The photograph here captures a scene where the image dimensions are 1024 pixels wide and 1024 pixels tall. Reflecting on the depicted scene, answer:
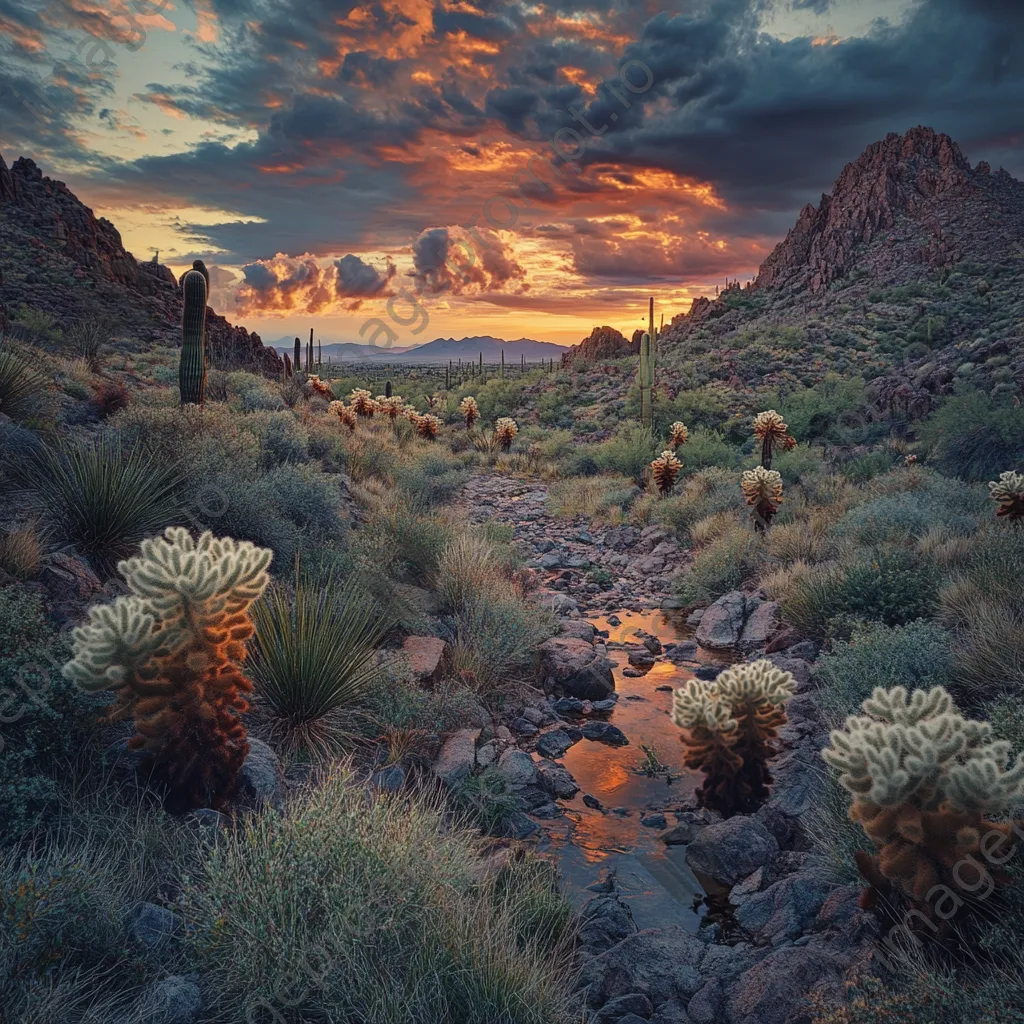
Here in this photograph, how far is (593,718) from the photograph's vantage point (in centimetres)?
724

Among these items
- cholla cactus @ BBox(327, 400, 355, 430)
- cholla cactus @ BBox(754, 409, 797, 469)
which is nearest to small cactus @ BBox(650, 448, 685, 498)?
cholla cactus @ BBox(754, 409, 797, 469)

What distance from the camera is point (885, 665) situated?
19.6 feet

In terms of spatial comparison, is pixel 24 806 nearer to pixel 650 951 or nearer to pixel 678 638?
pixel 650 951

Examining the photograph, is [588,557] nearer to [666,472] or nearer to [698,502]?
[698,502]

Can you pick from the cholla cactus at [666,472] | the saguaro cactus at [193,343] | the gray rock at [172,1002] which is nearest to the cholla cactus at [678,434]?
the cholla cactus at [666,472]

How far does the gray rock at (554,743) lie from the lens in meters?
6.51

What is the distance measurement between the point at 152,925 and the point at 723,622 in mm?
7409

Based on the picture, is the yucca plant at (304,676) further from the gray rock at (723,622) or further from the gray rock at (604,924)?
the gray rock at (723,622)

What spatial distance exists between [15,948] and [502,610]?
5.87m

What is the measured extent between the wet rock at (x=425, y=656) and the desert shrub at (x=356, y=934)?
288 centimetres

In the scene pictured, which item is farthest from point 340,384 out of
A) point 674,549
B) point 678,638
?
point 678,638

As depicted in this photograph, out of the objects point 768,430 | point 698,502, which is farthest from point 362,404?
point 768,430

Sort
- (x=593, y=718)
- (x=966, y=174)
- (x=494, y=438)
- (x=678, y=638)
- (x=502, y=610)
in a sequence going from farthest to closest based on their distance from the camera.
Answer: (x=966, y=174) < (x=494, y=438) < (x=678, y=638) < (x=502, y=610) < (x=593, y=718)

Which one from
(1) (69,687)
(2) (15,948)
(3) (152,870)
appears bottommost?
(3) (152,870)
